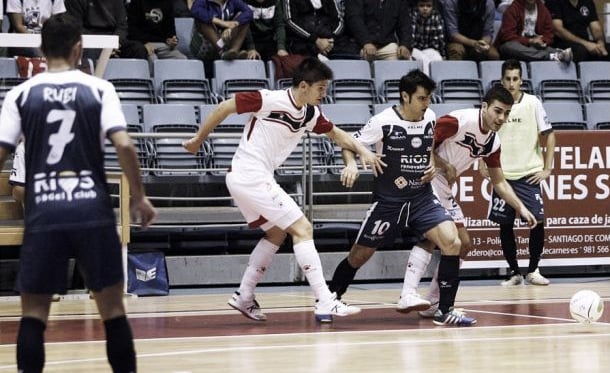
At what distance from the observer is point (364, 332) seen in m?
8.86

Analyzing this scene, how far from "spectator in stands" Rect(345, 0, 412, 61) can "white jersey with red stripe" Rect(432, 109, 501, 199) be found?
230 inches

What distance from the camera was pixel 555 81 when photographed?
1606 cm

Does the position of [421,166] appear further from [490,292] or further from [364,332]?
[490,292]

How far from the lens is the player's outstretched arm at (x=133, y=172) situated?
18.0ft

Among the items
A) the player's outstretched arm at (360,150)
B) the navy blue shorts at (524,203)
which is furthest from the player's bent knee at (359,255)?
the navy blue shorts at (524,203)

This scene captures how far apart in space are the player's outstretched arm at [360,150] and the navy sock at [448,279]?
2.80 ft

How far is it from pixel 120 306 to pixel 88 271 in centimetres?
23

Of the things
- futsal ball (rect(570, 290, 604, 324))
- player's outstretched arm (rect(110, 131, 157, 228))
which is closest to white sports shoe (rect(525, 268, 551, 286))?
futsal ball (rect(570, 290, 604, 324))

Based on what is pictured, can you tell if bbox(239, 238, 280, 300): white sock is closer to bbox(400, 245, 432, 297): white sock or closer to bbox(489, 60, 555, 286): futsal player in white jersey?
bbox(400, 245, 432, 297): white sock

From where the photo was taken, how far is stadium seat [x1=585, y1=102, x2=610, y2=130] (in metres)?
15.6

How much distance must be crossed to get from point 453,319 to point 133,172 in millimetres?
4323

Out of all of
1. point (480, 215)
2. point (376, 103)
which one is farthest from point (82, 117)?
point (376, 103)

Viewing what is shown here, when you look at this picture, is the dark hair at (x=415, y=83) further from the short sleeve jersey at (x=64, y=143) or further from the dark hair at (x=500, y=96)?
the short sleeve jersey at (x=64, y=143)

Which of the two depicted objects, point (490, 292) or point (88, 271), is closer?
point (88, 271)
